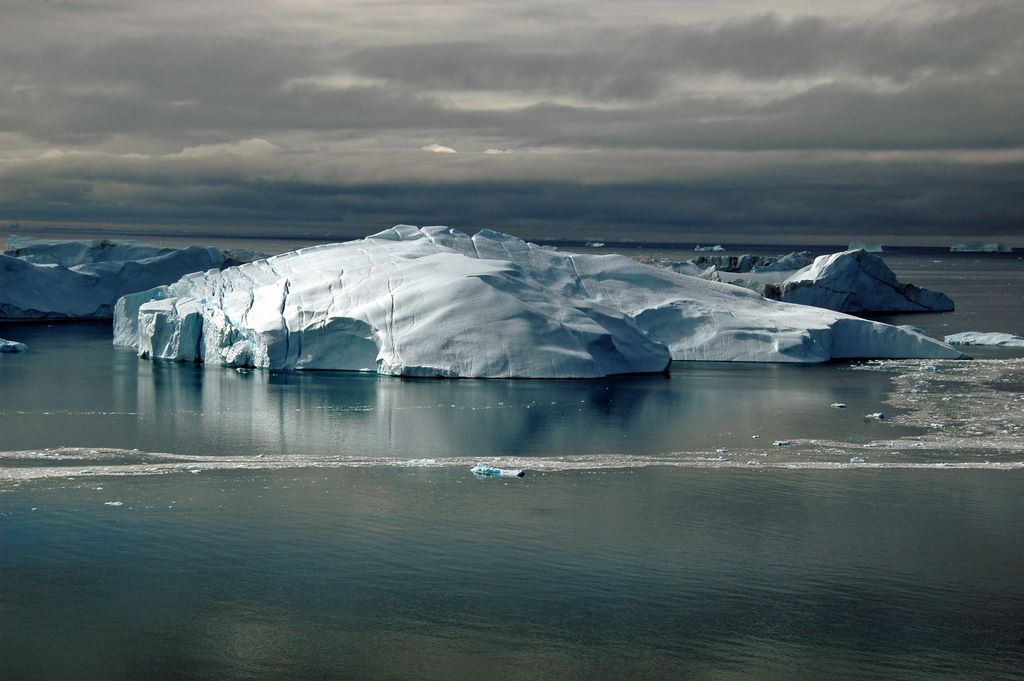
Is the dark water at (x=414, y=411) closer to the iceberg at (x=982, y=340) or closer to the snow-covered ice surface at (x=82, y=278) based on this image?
the iceberg at (x=982, y=340)

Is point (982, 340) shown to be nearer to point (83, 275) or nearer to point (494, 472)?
point (494, 472)

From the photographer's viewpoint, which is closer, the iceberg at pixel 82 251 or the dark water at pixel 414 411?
Answer: the dark water at pixel 414 411

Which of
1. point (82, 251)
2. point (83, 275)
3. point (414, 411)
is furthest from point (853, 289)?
point (82, 251)

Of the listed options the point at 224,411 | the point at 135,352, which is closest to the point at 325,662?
the point at 224,411

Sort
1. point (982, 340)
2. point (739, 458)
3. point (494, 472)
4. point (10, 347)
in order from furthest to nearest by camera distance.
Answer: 1. point (982, 340)
2. point (10, 347)
3. point (739, 458)
4. point (494, 472)

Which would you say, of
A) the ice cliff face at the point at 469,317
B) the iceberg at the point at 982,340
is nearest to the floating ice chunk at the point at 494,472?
the ice cliff face at the point at 469,317

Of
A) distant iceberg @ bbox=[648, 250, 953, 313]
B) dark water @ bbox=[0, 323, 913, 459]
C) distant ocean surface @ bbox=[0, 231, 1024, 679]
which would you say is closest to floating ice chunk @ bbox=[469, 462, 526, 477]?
distant ocean surface @ bbox=[0, 231, 1024, 679]

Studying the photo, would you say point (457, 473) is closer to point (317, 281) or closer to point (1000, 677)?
point (1000, 677)
